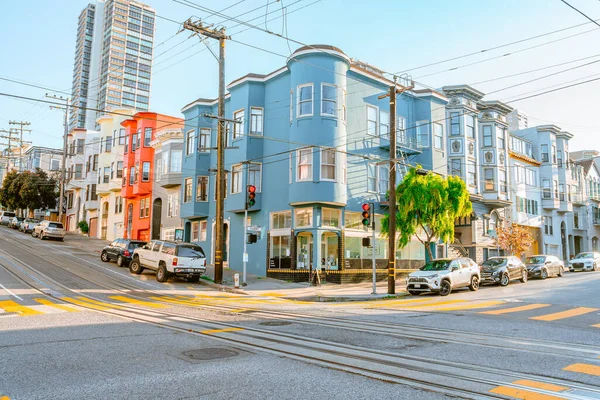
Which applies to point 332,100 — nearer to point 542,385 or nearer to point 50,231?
point 542,385

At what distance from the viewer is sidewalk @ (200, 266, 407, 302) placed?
1981cm

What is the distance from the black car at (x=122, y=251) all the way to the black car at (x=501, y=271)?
19623 mm

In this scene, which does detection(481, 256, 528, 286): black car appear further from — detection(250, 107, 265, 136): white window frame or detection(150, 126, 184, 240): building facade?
detection(150, 126, 184, 240): building facade

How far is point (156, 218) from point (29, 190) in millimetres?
25968

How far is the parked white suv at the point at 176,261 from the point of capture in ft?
75.3

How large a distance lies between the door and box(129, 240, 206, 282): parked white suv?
613 inches

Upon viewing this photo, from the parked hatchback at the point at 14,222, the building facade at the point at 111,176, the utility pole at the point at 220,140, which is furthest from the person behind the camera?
A: the parked hatchback at the point at 14,222

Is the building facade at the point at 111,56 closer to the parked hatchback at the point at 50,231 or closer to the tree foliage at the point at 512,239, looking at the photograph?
the parked hatchback at the point at 50,231

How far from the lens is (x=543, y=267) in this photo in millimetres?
28781

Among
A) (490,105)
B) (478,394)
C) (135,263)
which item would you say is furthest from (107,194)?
(478,394)

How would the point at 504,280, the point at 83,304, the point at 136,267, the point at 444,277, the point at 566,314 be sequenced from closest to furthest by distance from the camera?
the point at 566,314
the point at 83,304
the point at 444,277
the point at 504,280
the point at 136,267

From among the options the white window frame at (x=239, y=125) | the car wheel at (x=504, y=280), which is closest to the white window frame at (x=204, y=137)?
the white window frame at (x=239, y=125)

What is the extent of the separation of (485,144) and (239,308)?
33525 mm

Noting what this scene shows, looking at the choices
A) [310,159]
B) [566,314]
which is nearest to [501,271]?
[566,314]
